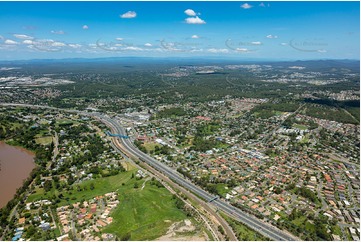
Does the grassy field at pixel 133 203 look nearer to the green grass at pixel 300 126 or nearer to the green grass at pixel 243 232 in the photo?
the green grass at pixel 243 232

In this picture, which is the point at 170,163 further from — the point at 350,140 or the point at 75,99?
the point at 75,99

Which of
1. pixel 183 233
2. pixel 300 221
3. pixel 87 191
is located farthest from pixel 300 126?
pixel 87 191

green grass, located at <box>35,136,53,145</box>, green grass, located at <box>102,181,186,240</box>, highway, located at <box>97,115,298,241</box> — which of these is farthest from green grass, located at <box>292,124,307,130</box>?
green grass, located at <box>35,136,53,145</box>

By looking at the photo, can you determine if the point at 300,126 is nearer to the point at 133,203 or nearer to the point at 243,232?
the point at 243,232

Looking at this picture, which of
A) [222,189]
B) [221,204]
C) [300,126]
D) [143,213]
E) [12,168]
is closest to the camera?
[143,213]

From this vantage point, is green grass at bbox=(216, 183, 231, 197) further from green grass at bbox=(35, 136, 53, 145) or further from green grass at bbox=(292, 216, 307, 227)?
green grass at bbox=(35, 136, 53, 145)

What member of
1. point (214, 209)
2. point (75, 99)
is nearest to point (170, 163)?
point (214, 209)
